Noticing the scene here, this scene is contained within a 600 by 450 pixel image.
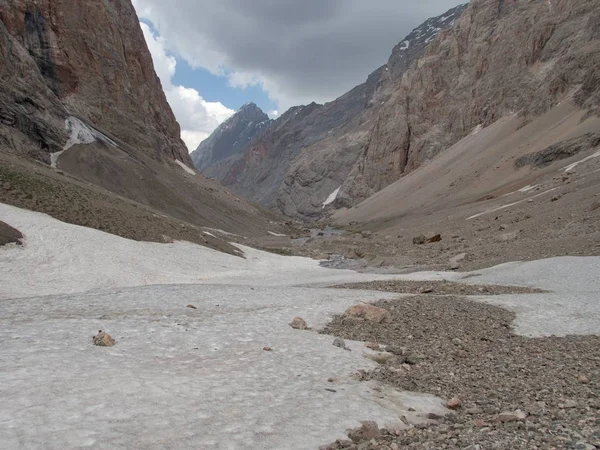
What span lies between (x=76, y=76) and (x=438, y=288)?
101 meters

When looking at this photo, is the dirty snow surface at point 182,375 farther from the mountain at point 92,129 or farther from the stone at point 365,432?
the mountain at point 92,129

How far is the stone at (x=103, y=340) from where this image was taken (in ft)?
29.3

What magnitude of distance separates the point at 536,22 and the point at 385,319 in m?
119

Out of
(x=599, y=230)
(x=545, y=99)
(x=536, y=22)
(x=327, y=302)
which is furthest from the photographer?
(x=536, y=22)

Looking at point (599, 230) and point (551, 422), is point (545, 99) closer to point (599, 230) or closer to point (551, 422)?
point (599, 230)

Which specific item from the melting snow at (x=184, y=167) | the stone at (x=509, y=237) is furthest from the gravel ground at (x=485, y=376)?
the melting snow at (x=184, y=167)

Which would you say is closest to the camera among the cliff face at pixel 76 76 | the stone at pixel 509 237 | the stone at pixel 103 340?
the stone at pixel 103 340

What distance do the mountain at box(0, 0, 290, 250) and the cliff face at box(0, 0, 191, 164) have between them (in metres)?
0.21

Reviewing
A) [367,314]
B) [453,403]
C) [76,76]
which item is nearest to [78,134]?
[76,76]

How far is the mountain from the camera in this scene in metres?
32.4

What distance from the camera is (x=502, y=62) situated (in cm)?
11069

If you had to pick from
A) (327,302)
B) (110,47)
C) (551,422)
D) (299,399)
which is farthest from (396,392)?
(110,47)

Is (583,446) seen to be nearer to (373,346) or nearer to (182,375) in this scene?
(182,375)

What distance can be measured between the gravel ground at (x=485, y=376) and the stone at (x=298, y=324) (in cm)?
67
